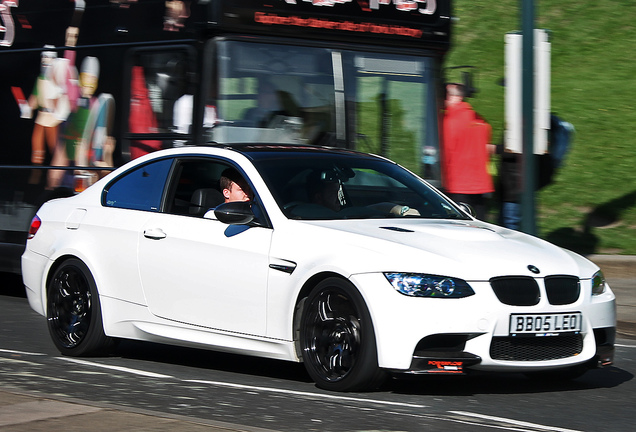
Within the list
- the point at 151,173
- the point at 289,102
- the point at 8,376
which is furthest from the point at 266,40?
the point at 8,376

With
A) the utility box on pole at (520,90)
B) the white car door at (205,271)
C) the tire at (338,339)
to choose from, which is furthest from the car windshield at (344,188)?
the utility box on pole at (520,90)

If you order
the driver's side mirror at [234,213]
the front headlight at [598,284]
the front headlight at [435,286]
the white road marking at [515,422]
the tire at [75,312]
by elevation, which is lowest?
the white road marking at [515,422]

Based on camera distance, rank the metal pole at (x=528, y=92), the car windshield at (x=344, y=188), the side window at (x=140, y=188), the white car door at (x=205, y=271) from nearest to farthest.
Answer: the white car door at (x=205, y=271), the car windshield at (x=344, y=188), the side window at (x=140, y=188), the metal pole at (x=528, y=92)

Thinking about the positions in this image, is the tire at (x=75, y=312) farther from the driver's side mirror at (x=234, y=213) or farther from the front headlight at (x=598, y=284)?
the front headlight at (x=598, y=284)

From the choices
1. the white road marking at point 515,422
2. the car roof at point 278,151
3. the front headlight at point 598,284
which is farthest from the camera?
the car roof at point 278,151

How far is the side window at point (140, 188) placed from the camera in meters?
8.14

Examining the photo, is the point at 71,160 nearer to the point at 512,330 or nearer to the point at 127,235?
the point at 127,235

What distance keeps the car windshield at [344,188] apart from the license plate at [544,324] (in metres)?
1.31

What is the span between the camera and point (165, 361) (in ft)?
27.2

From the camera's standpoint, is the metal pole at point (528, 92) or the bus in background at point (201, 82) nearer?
the bus in background at point (201, 82)

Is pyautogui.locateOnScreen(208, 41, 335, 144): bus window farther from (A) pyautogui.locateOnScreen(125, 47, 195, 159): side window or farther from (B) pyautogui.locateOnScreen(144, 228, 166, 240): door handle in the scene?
(B) pyautogui.locateOnScreen(144, 228, 166, 240): door handle

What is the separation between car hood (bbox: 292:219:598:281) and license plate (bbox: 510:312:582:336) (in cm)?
A: 24

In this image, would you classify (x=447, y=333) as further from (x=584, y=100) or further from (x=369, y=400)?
(x=584, y=100)

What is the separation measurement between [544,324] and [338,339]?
45.1 inches
